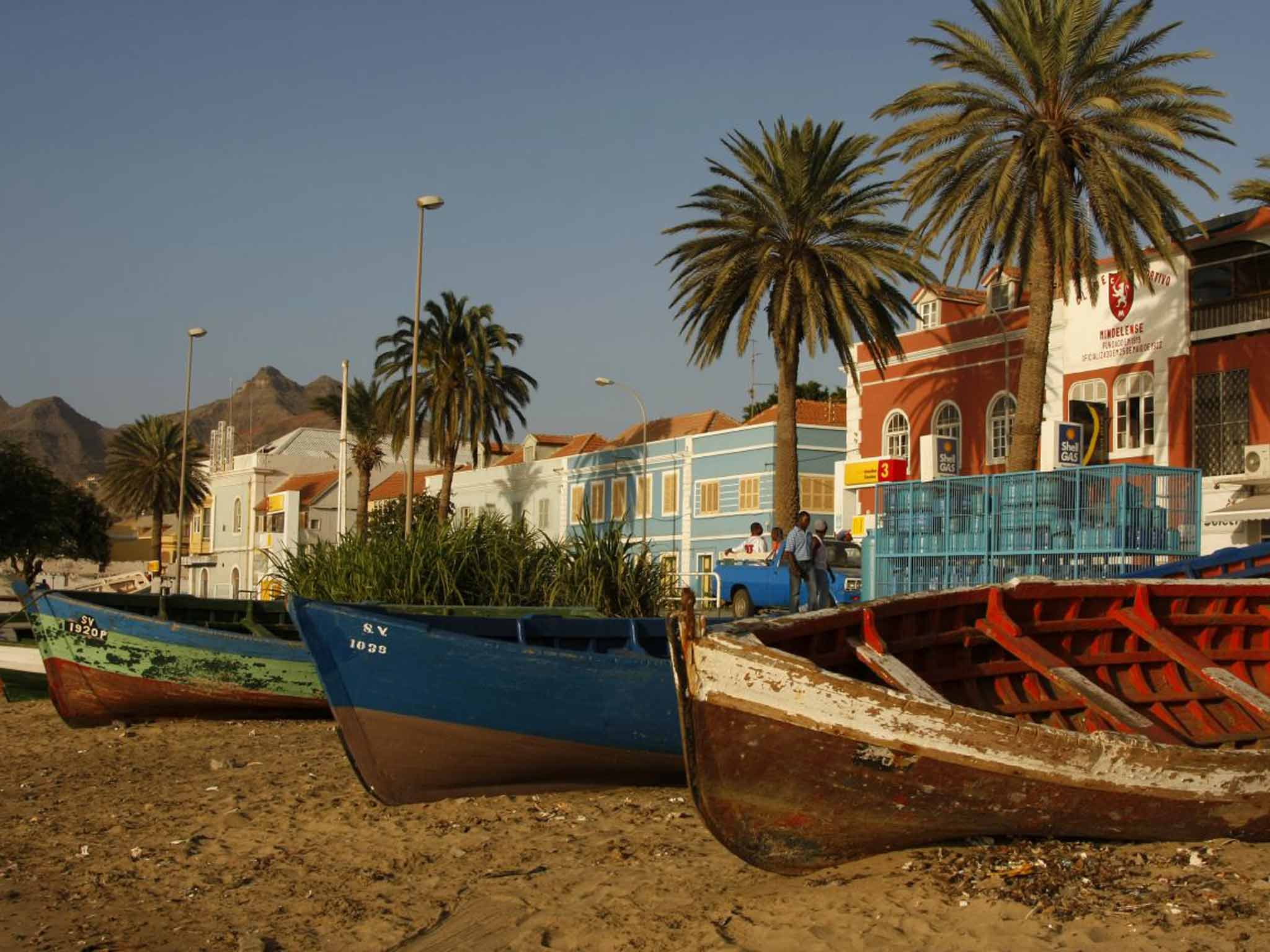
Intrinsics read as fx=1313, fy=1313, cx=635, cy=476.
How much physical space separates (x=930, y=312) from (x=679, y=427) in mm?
15977

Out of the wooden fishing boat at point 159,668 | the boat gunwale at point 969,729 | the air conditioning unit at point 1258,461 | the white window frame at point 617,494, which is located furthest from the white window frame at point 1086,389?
the boat gunwale at point 969,729

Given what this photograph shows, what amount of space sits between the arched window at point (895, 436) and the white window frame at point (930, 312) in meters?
2.71

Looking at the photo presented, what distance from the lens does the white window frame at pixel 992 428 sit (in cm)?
3406

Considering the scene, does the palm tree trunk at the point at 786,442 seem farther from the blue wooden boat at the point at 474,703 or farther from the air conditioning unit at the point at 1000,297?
the blue wooden boat at the point at 474,703

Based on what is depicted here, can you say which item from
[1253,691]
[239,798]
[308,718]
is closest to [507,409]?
[308,718]

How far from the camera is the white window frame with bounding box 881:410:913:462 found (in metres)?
37.5

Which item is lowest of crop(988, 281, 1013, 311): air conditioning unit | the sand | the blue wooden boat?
the sand

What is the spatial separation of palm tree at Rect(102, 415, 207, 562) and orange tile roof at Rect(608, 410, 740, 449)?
26.7 metres

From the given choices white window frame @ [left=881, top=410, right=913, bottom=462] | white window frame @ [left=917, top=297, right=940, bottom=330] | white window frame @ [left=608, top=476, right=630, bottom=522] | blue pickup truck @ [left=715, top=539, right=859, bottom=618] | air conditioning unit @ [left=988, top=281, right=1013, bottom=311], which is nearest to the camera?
blue pickup truck @ [left=715, top=539, right=859, bottom=618]

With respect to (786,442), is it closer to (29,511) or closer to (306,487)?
(29,511)

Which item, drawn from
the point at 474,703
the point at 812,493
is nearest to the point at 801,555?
the point at 474,703

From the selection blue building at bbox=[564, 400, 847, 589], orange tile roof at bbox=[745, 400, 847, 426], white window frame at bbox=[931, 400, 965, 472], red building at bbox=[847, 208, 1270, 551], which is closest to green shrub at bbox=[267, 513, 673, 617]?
red building at bbox=[847, 208, 1270, 551]

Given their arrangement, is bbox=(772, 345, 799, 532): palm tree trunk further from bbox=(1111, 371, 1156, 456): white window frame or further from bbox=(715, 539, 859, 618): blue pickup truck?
bbox=(1111, 371, 1156, 456): white window frame

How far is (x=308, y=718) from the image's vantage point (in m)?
15.2
